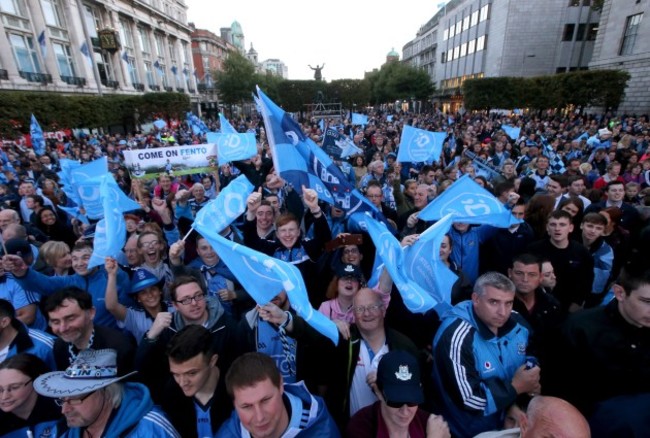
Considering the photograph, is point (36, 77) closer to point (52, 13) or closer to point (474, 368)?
point (52, 13)

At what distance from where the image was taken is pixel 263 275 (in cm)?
235

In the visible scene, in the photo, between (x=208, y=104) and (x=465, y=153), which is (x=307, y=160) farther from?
(x=208, y=104)

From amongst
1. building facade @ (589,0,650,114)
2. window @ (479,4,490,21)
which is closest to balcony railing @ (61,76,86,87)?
building facade @ (589,0,650,114)

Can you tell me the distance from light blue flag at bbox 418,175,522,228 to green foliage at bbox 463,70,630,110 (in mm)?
28742

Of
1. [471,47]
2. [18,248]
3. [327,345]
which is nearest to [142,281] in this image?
[327,345]

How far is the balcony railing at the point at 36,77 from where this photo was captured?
985 inches

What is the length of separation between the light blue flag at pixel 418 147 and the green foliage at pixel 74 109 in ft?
71.0

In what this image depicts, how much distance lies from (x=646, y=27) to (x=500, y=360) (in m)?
33.8

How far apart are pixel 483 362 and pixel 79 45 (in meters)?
41.5

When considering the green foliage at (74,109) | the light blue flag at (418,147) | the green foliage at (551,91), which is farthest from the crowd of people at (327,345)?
the green foliage at (551,91)

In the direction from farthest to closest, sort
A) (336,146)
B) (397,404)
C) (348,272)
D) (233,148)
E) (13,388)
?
(336,146) < (233,148) < (348,272) < (13,388) < (397,404)

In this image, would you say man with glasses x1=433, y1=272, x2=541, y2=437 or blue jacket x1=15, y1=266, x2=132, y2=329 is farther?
blue jacket x1=15, y1=266, x2=132, y2=329

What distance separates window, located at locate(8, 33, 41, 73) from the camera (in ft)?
82.4

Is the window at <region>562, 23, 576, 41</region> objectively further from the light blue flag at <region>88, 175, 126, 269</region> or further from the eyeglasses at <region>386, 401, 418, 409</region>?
the eyeglasses at <region>386, 401, 418, 409</region>
